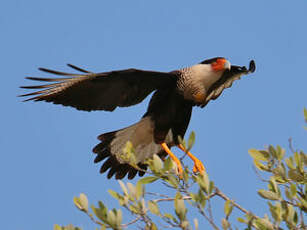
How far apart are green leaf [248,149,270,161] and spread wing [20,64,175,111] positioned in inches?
73.0

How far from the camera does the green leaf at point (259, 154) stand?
3.87m

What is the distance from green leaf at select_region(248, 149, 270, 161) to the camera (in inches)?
152

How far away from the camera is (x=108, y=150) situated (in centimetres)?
643

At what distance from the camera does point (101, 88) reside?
18.3 feet

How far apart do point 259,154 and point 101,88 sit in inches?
85.8

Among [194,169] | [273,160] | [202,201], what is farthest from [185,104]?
[202,201]

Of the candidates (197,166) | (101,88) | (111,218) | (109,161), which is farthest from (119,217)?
(109,161)

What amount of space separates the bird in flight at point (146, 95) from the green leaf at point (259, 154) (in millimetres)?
1606

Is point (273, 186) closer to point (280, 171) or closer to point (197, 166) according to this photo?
point (280, 171)

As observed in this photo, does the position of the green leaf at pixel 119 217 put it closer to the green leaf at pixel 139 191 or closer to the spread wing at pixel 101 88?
the green leaf at pixel 139 191

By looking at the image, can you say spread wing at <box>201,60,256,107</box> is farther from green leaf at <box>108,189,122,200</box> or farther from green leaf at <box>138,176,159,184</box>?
green leaf at <box>108,189,122,200</box>

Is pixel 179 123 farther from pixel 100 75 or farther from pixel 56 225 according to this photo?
pixel 56 225

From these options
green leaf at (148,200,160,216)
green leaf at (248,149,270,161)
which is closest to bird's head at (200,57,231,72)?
green leaf at (248,149,270,161)

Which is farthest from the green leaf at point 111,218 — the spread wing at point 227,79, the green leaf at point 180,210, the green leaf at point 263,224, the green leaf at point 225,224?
the spread wing at point 227,79
